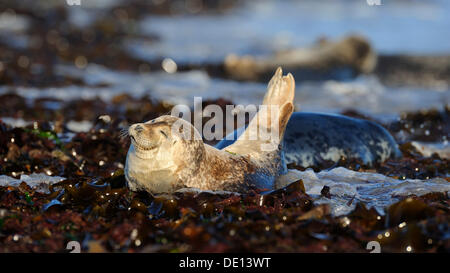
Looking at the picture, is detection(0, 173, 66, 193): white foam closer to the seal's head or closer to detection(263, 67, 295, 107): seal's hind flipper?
the seal's head

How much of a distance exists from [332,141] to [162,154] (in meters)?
2.52

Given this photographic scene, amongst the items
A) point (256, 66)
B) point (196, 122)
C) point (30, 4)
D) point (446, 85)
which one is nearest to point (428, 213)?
point (196, 122)

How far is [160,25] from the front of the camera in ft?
79.0

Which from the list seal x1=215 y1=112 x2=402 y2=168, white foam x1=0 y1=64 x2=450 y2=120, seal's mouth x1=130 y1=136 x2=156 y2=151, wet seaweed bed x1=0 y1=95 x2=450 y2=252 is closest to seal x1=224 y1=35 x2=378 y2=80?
white foam x1=0 y1=64 x2=450 y2=120

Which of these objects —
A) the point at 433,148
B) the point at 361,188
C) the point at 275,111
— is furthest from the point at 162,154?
the point at 433,148

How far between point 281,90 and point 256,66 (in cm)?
994

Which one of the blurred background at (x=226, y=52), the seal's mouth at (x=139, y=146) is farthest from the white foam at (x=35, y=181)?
the blurred background at (x=226, y=52)

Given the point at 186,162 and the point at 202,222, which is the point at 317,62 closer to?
the point at 186,162

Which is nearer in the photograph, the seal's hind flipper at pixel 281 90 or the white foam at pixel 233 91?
the seal's hind flipper at pixel 281 90

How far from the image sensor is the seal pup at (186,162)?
11.7ft

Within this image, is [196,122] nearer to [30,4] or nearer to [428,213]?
[428,213]

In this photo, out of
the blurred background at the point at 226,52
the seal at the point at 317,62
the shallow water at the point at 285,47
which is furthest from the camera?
the seal at the point at 317,62

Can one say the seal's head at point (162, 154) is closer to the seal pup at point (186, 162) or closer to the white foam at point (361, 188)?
the seal pup at point (186, 162)
